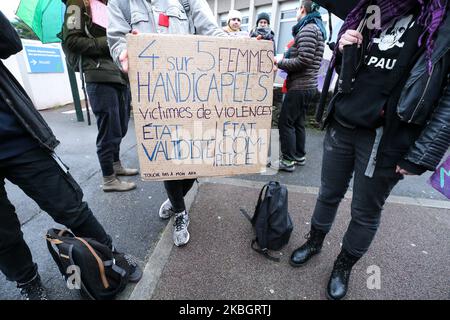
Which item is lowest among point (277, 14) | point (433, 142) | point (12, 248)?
point (12, 248)

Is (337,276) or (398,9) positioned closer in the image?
(398,9)

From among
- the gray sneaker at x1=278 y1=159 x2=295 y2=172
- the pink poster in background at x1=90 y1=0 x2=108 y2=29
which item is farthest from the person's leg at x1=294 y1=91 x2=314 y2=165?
the pink poster in background at x1=90 y1=0 x2=108 y2=29

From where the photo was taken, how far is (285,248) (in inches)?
83.7

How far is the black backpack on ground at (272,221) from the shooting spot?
1988 millimetres

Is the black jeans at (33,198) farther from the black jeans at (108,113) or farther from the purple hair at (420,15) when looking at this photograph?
the purple hair at (420,15)

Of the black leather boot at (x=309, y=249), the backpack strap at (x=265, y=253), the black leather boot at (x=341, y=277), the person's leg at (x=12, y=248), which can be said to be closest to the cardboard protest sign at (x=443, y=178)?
the black leather boot at (x=341, y=277)

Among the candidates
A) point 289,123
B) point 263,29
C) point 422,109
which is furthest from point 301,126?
point 422,109

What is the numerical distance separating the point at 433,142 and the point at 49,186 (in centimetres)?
189

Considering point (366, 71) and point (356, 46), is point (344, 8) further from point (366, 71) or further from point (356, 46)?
point (366, 71)

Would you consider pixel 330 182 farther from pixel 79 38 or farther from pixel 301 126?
pixel 79 38

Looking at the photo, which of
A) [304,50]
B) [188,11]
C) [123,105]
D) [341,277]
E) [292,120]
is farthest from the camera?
[292,120]

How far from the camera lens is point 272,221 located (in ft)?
6.56
